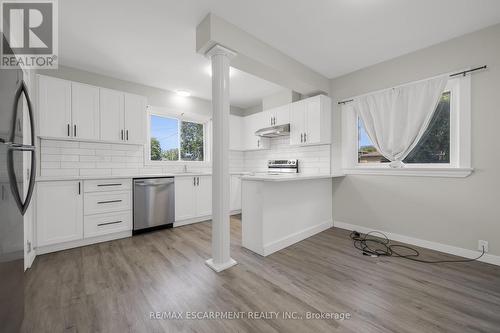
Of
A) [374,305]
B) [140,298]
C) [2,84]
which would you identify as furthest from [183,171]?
[374,305]

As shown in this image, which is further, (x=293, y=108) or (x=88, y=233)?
(x=293, y=108)

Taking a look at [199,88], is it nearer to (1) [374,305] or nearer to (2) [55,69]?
(2) [55,69]

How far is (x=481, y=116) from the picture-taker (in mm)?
2250

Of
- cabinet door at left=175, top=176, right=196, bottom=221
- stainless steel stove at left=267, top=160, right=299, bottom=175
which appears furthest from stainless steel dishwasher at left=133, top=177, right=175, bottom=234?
stainless steel stove at left=267, top=160, right=299, bottom=175

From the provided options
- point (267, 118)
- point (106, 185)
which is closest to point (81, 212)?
point (106, 185)

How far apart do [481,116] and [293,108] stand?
94.1 inches

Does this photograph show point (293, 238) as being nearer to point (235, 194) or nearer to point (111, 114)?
point (235, 194)

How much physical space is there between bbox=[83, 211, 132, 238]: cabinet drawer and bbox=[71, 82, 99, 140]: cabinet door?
117cm

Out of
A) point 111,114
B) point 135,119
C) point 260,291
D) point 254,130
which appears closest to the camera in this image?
point 260,291

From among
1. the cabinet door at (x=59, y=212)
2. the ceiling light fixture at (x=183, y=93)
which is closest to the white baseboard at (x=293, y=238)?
the cabinet door at (x=59, y=212)

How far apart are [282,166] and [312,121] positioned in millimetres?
1123

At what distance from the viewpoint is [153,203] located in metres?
3.31

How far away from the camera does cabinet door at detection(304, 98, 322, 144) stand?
3.40 metres

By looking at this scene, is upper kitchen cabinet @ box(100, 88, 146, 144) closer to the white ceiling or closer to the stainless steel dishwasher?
the white ceiling
